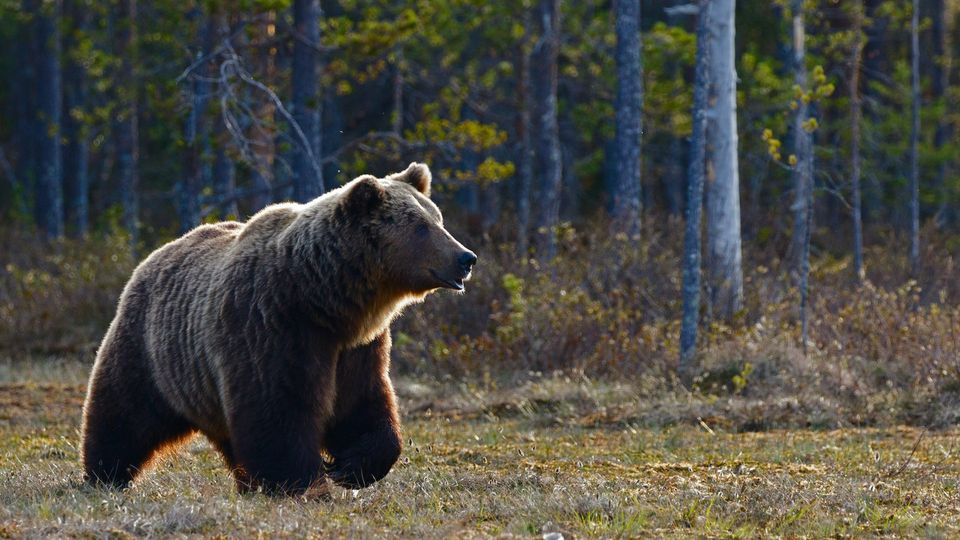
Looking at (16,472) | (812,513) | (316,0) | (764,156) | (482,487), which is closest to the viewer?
(812,513)

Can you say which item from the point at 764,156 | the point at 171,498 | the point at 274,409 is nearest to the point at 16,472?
the point at 171,498

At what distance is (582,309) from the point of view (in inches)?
524

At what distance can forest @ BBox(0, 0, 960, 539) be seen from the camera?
644cm

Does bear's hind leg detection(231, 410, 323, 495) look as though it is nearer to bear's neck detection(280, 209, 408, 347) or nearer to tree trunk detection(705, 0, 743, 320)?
bear's neck detection(280, 209, 408, 347)

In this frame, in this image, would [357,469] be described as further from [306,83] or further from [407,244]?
[306,83]

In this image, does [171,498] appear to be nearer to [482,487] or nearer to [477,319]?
[482,487]

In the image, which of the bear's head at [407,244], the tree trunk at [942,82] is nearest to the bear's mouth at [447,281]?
the bear's head at [407,244]

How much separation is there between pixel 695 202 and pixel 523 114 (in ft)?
38.1

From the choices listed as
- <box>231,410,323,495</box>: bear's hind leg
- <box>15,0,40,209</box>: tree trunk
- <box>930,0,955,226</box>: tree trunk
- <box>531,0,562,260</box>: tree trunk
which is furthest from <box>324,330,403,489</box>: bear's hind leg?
<box>15,0,40,209</box>: tree trunk

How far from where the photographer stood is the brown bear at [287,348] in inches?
257

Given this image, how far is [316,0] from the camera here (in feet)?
51.5

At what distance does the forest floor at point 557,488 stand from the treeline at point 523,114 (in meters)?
2.50

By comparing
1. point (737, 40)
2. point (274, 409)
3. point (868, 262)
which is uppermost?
point (737, 40)

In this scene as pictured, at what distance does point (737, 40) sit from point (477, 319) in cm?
1857
